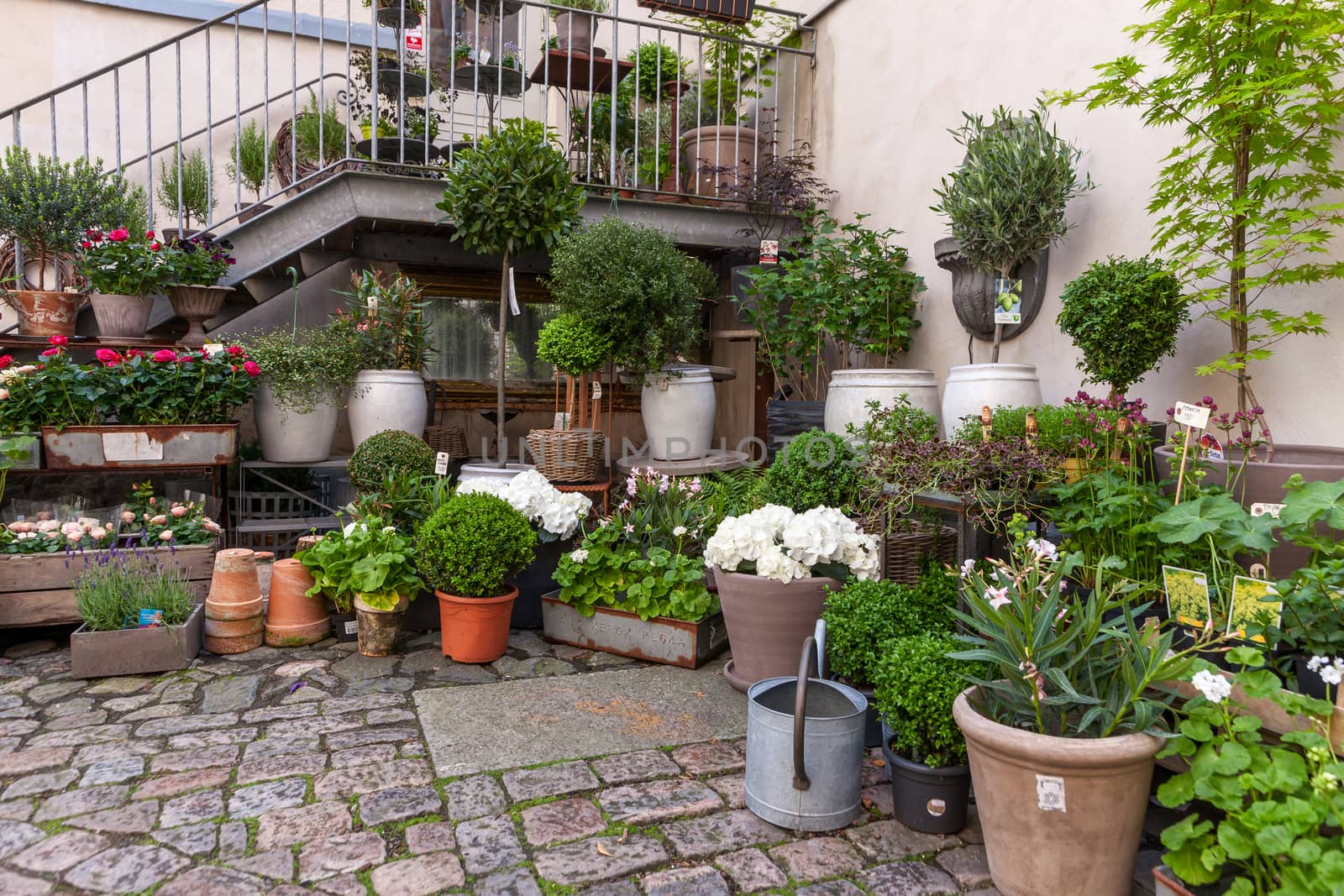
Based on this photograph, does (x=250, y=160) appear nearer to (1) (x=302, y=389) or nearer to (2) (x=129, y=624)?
(1) (x=302, y=389)

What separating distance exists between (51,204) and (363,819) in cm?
429

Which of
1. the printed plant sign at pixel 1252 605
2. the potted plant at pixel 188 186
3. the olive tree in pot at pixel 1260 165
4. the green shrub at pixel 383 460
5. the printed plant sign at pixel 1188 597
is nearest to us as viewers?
the printed plant sign at pixel 1252 605

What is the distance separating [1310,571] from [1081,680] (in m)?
0.57

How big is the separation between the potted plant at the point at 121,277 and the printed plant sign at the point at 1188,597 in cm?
501

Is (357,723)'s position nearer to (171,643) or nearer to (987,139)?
(171,643)

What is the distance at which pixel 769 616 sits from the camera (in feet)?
9.23

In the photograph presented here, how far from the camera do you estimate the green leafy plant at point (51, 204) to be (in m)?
4.52

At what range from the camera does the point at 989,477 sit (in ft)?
8.68

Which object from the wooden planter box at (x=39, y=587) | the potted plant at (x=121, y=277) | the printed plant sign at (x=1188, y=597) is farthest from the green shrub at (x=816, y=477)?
the potted plant at (x=121, y=277)

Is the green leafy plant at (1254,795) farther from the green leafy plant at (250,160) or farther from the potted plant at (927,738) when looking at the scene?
the green leafy plant at (250,160)

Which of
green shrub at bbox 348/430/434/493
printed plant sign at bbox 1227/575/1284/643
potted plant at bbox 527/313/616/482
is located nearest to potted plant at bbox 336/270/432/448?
green shrub at bbox 348/430/434/493

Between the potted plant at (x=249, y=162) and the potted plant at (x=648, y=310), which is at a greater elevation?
the potted plant at (x=249, y=162)

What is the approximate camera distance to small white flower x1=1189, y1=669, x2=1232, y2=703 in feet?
5.16

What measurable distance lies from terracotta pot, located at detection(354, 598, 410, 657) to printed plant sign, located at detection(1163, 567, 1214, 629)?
274 cm
